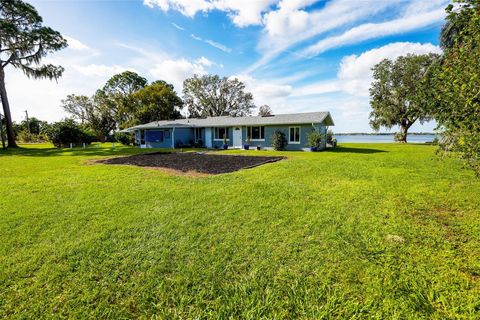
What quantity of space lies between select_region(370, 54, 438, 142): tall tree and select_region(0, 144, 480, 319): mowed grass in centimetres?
2712

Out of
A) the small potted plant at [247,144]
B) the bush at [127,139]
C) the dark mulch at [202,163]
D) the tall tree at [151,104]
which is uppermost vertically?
the tall tree at [151,104]

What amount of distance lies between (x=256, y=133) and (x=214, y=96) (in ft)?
79.5

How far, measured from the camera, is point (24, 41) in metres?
19.7

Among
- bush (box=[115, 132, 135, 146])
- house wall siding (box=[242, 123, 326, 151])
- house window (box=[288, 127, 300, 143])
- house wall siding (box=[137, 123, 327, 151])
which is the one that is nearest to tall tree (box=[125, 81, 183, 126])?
bush (box=[115, 132, 135, 146])

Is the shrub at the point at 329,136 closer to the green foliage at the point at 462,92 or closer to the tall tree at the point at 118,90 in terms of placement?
the green foliage at the point at 462,92

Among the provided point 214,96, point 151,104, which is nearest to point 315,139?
point 151,104

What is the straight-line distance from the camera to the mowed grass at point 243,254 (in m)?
2.08

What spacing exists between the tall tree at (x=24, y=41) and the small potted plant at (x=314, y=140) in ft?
84.4

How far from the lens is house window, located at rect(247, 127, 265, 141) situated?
19625mm

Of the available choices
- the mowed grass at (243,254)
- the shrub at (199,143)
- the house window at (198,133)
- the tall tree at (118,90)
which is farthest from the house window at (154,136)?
the mowed grass at (243,254)

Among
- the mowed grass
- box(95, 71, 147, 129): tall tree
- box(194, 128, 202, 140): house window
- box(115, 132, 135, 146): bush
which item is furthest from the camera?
box(95, 71, 147, 129): tall tree

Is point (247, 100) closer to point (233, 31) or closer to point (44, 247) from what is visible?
point (233, 31)

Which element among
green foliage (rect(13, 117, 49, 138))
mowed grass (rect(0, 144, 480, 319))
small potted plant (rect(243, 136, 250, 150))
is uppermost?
green foliage (rect(13, 117, 49, 138))

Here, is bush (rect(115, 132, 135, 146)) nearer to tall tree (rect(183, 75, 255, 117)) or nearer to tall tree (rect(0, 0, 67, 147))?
tall tree (rect(0, 0, 67, 147))
